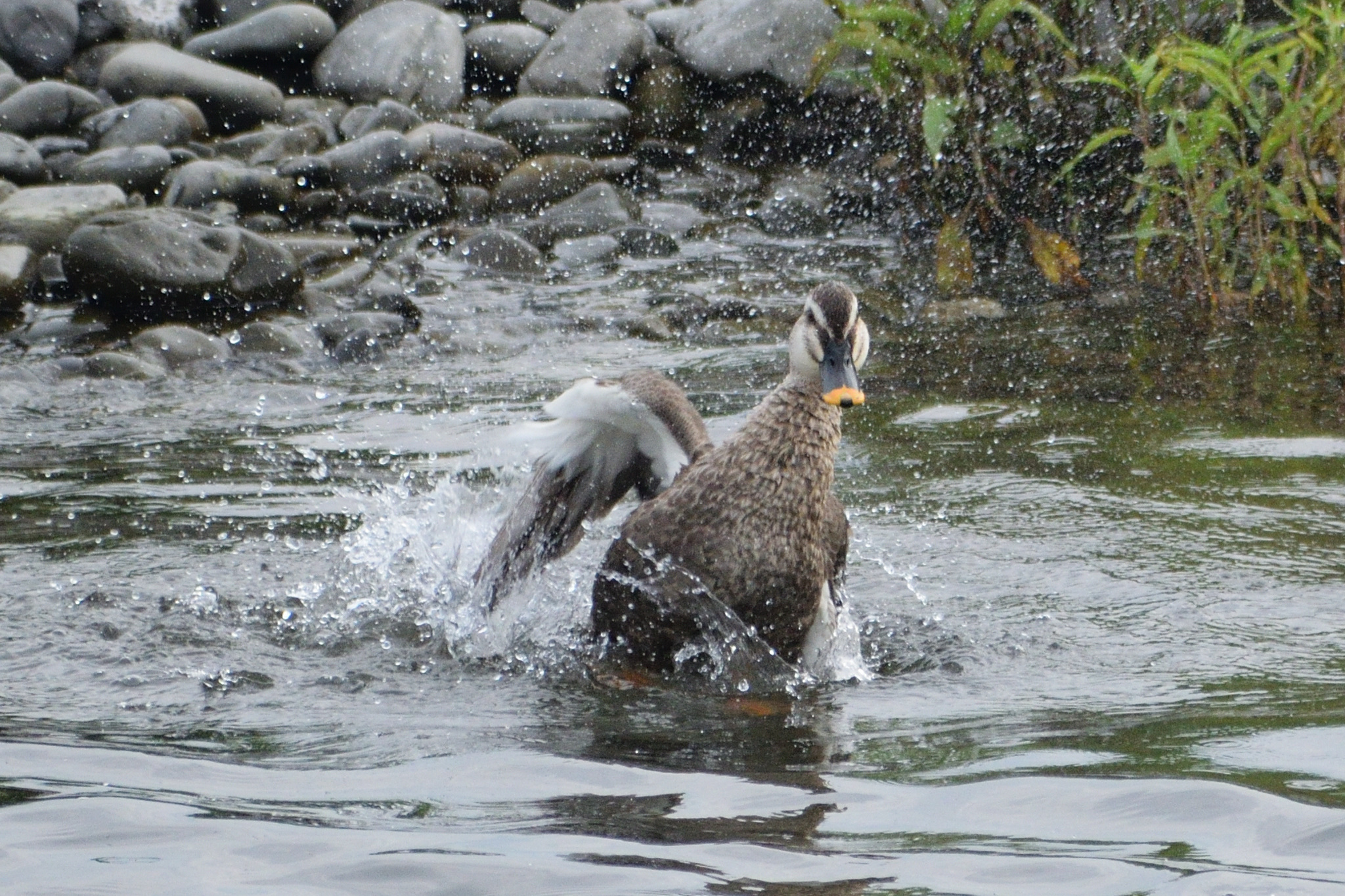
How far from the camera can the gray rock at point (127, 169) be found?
1010 cm

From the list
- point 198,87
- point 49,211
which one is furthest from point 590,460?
point 198,87

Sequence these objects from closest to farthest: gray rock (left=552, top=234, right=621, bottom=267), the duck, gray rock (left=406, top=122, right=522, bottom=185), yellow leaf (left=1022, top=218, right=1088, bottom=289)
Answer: the duck → yellow leaf (left=1022, top=218, right=1088, bottom=289) → gray rock (left=552, top=234, right=621, bottom=267) → gray rock (left=406, top=122, right=522, bottom=185)

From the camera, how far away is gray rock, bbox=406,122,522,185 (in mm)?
10867

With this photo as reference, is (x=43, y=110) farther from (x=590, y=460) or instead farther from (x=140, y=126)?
Result: (x=590, y=460)

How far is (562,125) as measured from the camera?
38.1 feet

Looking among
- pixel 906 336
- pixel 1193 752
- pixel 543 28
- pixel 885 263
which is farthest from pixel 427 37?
pixel 1193 752

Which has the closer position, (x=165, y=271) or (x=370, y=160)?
(x=165, y=271)

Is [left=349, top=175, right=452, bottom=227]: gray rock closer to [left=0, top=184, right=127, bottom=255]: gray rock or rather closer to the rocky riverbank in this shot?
the rocky riverbank

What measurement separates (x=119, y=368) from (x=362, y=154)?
3814mm

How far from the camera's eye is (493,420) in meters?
6.72

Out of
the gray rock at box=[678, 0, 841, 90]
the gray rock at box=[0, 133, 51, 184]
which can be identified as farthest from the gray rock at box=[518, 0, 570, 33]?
the gray rock at box=[0, 133, 51, 184]

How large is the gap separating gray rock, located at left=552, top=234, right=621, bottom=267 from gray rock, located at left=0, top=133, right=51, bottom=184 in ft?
11.0

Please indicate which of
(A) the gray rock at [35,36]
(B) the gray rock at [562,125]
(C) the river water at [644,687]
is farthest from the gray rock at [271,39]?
(C) the river water at [644,687]

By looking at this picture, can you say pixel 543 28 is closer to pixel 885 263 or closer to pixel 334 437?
pixel 885 263
